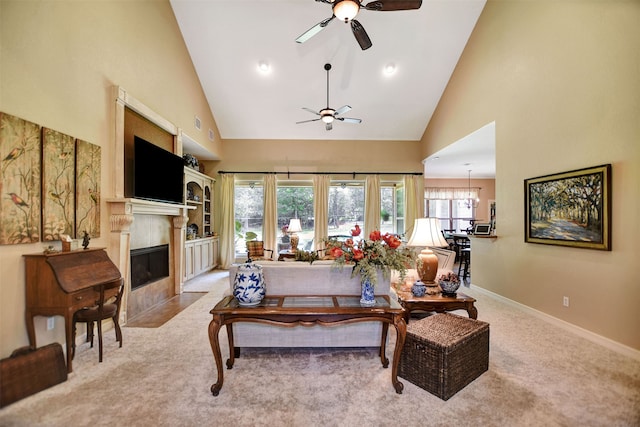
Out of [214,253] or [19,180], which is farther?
[214,253]

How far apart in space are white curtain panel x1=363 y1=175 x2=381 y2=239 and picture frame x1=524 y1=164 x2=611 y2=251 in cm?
350

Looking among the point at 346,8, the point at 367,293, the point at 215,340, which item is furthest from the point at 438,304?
the point at 346,8

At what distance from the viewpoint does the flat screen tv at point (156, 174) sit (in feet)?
11.2

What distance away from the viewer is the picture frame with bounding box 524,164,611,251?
278 cm

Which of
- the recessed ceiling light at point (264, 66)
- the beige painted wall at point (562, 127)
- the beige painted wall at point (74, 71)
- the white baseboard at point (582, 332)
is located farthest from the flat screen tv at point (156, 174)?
the white baseboard at point (582, 332)

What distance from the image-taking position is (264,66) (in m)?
5.30

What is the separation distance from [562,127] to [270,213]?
18.3ft

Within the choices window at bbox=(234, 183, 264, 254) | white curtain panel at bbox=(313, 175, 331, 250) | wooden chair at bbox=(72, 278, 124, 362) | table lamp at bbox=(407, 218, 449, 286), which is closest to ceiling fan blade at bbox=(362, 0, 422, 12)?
table lamp at bbox=(407, 218, 449, 286)

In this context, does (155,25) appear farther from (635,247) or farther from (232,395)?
(635,247)

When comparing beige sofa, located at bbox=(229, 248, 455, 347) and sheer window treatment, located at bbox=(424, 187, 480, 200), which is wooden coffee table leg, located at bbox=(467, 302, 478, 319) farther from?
sheer window treatment, located at bbox=(424, 187, 480, 200)

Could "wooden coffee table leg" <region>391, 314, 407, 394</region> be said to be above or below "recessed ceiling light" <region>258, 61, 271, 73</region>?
below

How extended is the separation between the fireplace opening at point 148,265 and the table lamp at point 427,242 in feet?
11.7

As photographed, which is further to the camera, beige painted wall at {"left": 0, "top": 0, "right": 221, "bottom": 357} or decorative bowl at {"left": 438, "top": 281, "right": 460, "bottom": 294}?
decorative bowl at {"left": 438, "top": 281, "right": 460, "bottom": 294}

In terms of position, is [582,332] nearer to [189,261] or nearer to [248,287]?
[248,287]
